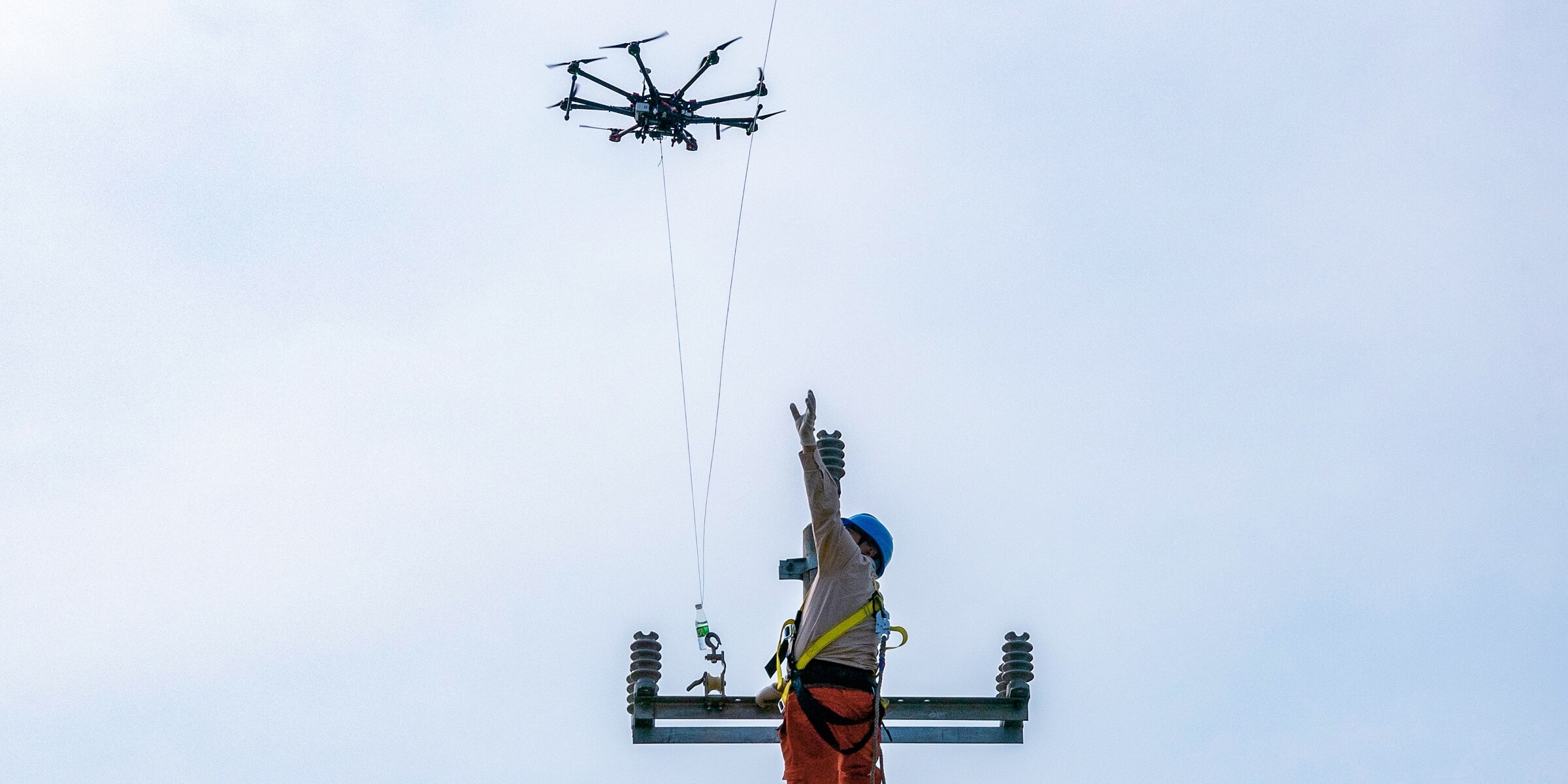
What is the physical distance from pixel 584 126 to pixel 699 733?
12.8 m

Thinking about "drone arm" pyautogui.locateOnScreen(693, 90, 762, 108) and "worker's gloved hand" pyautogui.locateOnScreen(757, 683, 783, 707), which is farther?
"drone arm" pyautogui.locateOnScreen(693, 90, 762, 108)

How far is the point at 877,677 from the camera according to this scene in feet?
38.7

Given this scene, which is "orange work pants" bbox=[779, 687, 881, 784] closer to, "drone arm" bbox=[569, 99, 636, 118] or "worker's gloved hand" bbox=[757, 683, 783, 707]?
"worker's gloved hand" bbox=[757, 683, 783, 707]

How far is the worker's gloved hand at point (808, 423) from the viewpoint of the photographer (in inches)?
429

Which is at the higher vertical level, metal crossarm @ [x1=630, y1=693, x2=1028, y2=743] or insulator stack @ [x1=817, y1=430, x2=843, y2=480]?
insulator stack @ [x1=817, y1=430, x2=843, y2=480]

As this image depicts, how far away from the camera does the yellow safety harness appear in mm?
11648

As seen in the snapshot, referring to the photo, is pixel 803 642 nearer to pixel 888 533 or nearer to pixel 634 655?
pixel 888 533

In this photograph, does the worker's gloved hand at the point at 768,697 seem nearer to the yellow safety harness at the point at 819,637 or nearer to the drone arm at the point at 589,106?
the yellow safety harness at the point at 819,637

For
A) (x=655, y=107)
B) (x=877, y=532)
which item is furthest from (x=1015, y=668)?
(x=655, y=107)

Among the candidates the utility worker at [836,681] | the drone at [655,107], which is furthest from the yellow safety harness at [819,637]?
the drone at [655,107]

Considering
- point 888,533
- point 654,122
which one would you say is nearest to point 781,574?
point 888,533

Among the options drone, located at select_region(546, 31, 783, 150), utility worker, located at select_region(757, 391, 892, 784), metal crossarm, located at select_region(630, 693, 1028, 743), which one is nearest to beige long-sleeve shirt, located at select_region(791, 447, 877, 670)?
utility worker, located at select_region(757, 391, 892, 784)

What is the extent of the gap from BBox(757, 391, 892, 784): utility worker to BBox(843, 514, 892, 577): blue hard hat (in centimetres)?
23

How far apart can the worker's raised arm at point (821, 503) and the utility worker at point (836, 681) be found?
2 centimetres
